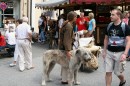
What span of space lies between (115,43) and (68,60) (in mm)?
1641

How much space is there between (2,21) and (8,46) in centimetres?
1477

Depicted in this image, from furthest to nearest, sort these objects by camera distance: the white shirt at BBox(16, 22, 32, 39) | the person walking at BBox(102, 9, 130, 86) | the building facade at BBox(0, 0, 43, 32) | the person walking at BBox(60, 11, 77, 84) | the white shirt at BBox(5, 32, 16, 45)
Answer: the building facade at BBox(0, 0, 43, 32) → the white shirt at BBox(5, 32, 16, 45) → the white shirt at BBox(16, 22, 32, 39) → the person walking at BBox(60, 11, 77, 84) → the person walking at BBox(102, 9, 130, 86)

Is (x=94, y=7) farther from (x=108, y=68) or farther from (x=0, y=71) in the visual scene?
(x=108, y=68)

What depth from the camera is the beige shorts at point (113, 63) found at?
24.9 feet

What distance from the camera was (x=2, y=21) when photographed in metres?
29.4

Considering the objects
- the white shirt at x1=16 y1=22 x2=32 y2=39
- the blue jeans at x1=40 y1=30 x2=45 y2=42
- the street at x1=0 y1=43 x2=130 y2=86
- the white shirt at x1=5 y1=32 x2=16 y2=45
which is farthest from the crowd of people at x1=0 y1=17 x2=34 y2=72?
the blue jeans at x1=40 y1=30 x2=45 y2=42

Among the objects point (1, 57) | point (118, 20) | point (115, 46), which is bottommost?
point (1, 57)

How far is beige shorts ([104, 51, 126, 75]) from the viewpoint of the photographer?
24.9 feet

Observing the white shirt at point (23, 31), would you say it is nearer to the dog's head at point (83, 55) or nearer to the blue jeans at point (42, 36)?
the dog's head at point (83, 55)

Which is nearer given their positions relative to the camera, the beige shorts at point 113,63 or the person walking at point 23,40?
the beige shorts at point 113,63

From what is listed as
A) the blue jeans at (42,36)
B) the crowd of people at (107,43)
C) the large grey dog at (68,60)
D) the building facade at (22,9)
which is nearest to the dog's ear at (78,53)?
the large grey dog at (68,60)

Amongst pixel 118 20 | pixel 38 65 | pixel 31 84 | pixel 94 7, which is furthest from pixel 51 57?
pixel 94 7

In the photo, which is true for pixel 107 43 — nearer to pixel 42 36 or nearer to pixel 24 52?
pixel 24 52

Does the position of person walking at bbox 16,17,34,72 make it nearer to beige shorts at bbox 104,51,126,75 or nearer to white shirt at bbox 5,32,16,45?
white shirt at bbox 5,32,16,45
